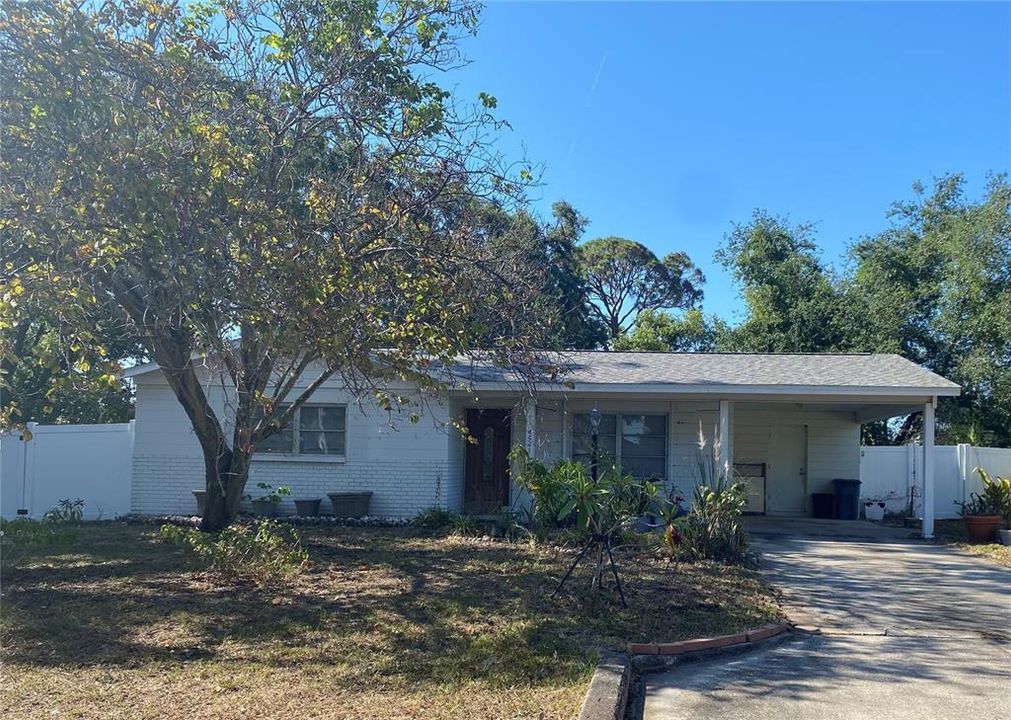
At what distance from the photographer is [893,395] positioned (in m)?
13.6

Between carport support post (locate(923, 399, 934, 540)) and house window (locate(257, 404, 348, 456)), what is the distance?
10.3m

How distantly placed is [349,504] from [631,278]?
28852 millimetres

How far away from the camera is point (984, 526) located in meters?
13.9

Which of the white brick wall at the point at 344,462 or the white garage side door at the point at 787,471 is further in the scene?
the white garage side door at the point at 787,471

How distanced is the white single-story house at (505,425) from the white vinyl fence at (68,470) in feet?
1.60

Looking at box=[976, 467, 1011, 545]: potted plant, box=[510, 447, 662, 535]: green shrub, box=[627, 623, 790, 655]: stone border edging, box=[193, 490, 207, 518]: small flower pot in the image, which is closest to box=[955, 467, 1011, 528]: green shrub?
box=[976, 467, 1011, 545]: potted plant

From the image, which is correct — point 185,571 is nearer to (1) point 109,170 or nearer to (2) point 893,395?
(1) point 109,170

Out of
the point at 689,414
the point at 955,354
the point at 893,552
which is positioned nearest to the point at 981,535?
the point at 893,552

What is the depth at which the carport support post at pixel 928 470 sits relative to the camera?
45.6ft

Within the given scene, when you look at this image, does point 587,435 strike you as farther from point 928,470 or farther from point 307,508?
point 928,470

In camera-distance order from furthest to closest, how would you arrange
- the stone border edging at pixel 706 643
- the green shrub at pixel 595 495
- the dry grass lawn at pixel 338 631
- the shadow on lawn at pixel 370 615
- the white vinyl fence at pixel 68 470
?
the white vinyl fence at pixel 68 470
the green shrub at pixel 595 495
the stone border edging at pixel 706 643
the shadow on lawn at pixel 370 615
the dry grass lawn at pixel 338 631

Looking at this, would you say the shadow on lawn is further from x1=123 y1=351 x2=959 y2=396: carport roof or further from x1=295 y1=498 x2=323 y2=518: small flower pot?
x1=295 y1=498 x2=323 y2=518: small flower pot

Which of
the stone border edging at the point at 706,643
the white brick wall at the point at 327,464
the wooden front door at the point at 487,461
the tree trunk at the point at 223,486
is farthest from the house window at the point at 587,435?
the stone border edging at the point at 706,643

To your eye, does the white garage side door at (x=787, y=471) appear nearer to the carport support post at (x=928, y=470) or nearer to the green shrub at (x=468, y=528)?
the carport support post at (x=928, y=470)
